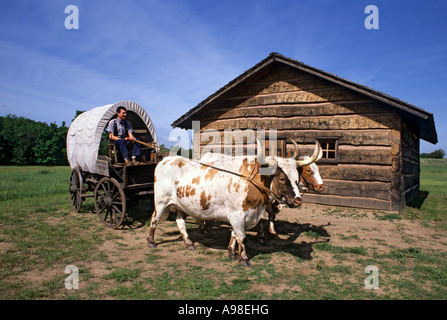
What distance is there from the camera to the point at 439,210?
9.62 meters

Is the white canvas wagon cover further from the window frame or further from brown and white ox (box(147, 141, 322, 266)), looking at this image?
the window frame

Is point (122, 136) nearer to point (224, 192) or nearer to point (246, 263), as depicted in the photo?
point (224, 192)

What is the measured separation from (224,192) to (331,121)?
649 centimetres

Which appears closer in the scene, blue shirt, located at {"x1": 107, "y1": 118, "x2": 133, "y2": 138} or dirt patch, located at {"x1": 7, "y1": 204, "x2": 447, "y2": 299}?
dirt patch, located at {"x1": 7, "y1": 204, "x2": 447, "y2": 299}

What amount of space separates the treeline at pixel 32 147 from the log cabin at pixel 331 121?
166ft

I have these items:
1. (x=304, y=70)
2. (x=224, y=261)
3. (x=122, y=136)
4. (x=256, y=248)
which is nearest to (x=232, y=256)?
(x=224, y=261)

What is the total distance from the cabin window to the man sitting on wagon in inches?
272

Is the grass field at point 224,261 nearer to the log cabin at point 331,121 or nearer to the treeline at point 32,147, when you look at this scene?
the log cabin at point 331,121

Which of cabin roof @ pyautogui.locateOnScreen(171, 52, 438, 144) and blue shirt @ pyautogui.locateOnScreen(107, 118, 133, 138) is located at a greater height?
cabin roof @ pyautogui.locateOnScreen(171, 52, 438, 144)

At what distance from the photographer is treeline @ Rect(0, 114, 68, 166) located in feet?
161

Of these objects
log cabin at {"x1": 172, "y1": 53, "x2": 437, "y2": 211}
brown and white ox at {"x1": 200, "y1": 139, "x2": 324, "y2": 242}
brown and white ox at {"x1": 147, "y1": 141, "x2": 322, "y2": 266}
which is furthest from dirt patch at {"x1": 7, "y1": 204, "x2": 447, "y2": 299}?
log cabin at {"x1": 172, "y1": 53, "x2": 437, "y2": 211}

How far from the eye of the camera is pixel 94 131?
7137mm

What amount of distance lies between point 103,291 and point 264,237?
3683mm
